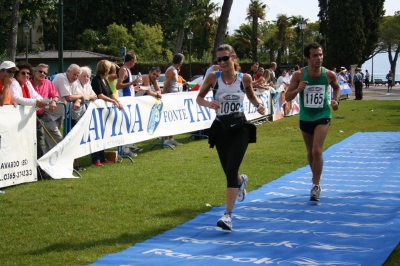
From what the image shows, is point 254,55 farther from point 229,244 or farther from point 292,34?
point 229,244

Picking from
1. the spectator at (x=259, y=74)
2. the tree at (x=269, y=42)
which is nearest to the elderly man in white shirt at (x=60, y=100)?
the spectator at (x=259, y=74)

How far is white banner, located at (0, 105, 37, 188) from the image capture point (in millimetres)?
9640

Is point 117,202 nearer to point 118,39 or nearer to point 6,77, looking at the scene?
point 6,77

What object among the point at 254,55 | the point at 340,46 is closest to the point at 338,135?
the point at 254,55

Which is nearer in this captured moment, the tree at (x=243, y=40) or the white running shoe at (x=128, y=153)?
the white running shoe at (x=128, y=153)

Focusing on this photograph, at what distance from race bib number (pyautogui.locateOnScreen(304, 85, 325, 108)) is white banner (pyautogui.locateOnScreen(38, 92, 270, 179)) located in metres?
4.16

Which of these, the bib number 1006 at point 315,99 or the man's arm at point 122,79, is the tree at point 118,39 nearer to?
the man's arm at point 122,79

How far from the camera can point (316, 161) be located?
8.72 m

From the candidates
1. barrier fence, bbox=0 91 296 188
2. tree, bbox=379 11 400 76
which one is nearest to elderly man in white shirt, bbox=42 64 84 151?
barrier fence, bbox=0 91 296 188

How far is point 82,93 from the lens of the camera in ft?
38.6

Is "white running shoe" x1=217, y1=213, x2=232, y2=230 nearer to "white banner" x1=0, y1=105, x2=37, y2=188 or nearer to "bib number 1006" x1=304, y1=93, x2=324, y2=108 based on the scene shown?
"bib number 1006" x1=304, y1=93, x2=324, y2=108

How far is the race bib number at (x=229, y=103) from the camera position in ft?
23.8

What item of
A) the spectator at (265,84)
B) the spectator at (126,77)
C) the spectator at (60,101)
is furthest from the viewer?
the spectator at (265,84)

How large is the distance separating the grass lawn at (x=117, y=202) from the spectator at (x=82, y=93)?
886 mm
